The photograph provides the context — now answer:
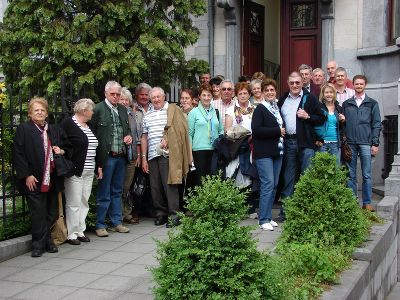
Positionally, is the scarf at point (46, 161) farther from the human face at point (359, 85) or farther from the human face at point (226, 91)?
the human face at point (359, 85)

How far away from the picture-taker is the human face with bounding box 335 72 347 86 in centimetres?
880

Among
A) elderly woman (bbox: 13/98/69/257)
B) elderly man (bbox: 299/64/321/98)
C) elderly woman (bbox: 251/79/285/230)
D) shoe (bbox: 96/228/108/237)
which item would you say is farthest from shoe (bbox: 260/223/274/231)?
elderly woman (bbox: 13/98/69/257)

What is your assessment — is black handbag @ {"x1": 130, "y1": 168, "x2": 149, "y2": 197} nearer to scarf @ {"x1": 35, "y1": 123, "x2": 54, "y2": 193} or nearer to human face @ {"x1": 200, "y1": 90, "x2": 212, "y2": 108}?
human face @ {"x1": 200, "y1": 90, "x2": 212, "y2": 108}

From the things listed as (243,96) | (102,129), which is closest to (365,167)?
(243,96)

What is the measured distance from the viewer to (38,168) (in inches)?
252

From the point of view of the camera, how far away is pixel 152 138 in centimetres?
808

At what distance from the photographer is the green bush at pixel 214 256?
3.57 m

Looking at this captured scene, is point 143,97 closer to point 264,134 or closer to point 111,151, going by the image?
point 111,151

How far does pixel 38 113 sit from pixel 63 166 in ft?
2.15

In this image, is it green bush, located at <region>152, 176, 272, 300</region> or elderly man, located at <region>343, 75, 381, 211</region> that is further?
elderly man, located at <region>343, 75, 381, 211</region>

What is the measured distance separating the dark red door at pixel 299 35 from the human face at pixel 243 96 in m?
5.06

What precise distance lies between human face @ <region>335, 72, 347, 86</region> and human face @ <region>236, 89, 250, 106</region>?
5.14 ft

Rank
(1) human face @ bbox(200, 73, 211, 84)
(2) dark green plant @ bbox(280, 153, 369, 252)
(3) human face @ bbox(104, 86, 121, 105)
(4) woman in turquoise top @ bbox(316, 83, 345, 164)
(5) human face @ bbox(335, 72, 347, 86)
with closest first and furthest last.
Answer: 1. (2) dark green plant @ bbox(280, 153, 369, 252)
2. (3) human face @ bbox(104, 86, 121, 105)
3. (4) woman in turquoise top @ bbox(316, 83, 345, 164)
4. (5) human face @ bbox(335, 72, 347, 86)
5. (1) human face @ bbox(200, 73, 211, 84)

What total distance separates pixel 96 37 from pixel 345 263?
543 centimetres
